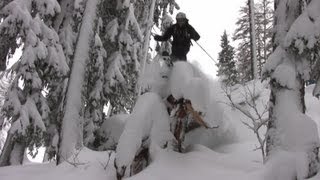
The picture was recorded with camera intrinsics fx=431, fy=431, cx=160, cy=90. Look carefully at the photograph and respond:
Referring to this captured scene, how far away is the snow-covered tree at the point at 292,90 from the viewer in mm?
7035

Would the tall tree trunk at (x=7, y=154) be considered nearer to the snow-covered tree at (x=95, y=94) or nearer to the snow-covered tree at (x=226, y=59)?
the snow-covered tree at (x=95, y=94)

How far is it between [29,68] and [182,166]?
576cm

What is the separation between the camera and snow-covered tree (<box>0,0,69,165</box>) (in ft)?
38.3

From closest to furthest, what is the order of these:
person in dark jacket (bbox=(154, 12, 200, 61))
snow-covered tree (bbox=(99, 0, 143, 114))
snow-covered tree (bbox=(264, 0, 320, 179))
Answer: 1. snow-covered tree (bbox=(264, 0, 320, 179))
2. person in dark jacket (bbox=(154, 12, 200, 61))
3. snow-covered tree (bbox=(99, 0, 143, 114))

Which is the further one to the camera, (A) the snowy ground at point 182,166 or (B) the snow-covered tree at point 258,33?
(B) the snow-covered tree at point 258,33

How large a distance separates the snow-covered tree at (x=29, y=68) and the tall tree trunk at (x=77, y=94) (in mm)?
1021

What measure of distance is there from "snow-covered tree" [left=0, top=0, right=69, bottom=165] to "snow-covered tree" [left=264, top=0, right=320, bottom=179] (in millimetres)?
6612

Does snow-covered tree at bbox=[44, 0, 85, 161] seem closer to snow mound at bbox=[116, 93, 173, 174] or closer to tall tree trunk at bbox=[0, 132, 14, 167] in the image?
tall tree trunk at bbox=[0, 132, 14, 167]

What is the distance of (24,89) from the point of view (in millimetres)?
12422

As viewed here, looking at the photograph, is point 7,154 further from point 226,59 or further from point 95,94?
point 226,59

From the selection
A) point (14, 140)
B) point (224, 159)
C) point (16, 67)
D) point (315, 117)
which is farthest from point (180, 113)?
point (315, 117)

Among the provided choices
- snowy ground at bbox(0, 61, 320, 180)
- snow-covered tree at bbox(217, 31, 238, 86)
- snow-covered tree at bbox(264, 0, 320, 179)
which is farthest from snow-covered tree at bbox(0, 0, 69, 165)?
snow-covered tree at bbox(217, 31, 238, 86)

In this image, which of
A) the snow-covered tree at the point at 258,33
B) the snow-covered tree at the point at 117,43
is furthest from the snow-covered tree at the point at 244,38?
the snow-covered tree at the point at 117,43

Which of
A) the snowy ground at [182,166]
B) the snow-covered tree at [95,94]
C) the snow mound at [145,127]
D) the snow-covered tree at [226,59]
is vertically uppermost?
the snow-covered tree at [226,59]
